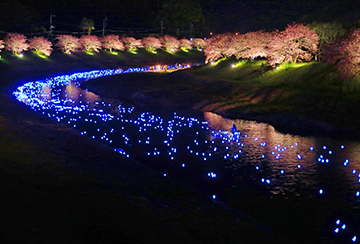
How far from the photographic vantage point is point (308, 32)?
50344 millimetres

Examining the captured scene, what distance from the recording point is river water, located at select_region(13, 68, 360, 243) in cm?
1820

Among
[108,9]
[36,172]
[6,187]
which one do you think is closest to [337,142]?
[36,172]

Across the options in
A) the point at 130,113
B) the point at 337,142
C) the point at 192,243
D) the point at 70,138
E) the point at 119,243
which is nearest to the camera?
the point at 119,243

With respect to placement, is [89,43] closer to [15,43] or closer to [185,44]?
[15,43]

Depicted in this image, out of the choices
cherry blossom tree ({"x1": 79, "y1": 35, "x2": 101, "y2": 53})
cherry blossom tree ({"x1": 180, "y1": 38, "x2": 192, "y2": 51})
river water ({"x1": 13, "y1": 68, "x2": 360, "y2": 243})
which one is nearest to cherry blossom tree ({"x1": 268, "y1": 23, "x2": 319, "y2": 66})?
river water ({"x1": 13, "y1": 68, "x2": 360, "y2": 243})

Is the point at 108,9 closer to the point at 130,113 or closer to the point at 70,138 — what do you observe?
the point at 130,113

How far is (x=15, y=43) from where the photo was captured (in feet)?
292

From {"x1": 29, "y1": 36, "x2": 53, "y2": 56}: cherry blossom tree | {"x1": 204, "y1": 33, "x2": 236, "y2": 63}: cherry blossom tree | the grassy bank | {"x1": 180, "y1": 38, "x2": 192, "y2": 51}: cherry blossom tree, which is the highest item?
{"x1": 180, "y1": 38, "x2": 192, "y2": 51}: cherry blossom tree

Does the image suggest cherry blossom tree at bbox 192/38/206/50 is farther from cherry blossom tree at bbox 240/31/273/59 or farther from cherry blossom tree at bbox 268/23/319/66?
cherry blossom tree at bbox 268/23/319/66

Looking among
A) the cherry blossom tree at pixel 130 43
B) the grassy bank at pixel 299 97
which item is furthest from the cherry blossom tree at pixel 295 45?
the cherry blossom tree at pixel 130 43

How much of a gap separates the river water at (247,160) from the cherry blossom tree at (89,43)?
2740 inches

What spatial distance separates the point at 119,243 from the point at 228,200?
904 centimetres

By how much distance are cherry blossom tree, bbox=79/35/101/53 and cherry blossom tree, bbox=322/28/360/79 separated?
83.2 metres

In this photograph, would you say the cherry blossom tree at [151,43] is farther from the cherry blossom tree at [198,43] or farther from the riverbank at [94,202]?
the riverbank at [94,202]
